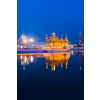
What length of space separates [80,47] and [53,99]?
4455 centimetres
